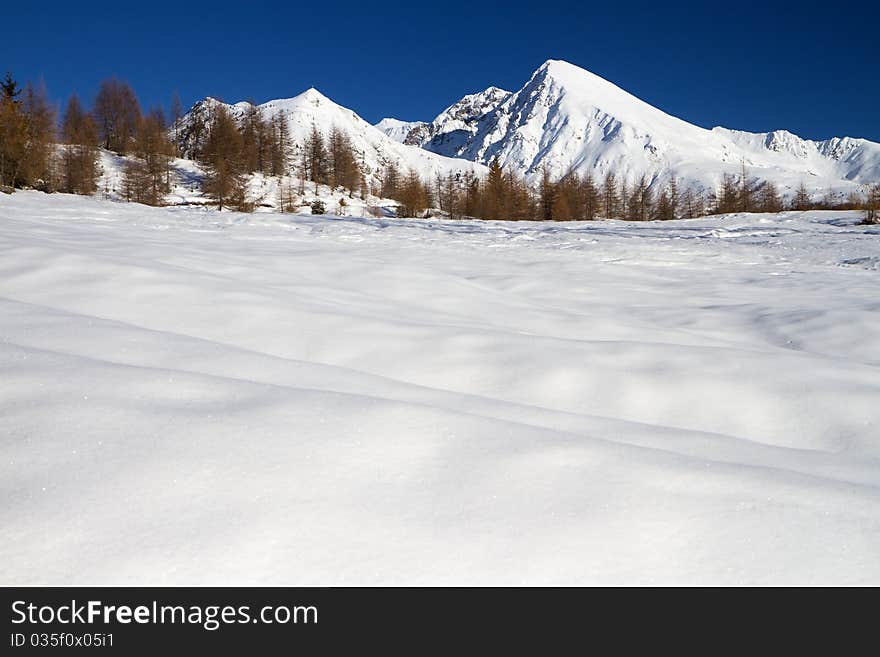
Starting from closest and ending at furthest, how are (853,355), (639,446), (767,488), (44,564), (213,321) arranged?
(44,564) → (767,488) → (639,446) → (213,321) → (853,355)

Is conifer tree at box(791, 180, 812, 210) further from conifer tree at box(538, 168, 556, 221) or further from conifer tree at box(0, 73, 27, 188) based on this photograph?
conifer tree at box(0, 73, 27, 188)

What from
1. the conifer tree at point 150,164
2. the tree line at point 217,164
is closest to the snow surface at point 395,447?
the tree line at point 217,164

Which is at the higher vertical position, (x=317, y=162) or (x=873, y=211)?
(x=317, y=162)

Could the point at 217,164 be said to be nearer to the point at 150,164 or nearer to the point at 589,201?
the point at 150,164

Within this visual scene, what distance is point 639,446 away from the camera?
1.29 metres

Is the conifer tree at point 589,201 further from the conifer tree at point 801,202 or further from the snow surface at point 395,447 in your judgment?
the snow surface at point 395,447

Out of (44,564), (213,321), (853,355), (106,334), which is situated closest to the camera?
(44,564)

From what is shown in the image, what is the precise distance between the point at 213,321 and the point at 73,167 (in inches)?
1547

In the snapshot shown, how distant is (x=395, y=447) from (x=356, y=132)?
15414 cm

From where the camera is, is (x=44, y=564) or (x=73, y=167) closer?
(x=44, y=564)

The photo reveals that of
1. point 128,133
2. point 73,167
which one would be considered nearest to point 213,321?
point 73,167

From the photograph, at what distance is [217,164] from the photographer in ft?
113

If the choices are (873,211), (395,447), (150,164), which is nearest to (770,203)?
(873,211)
